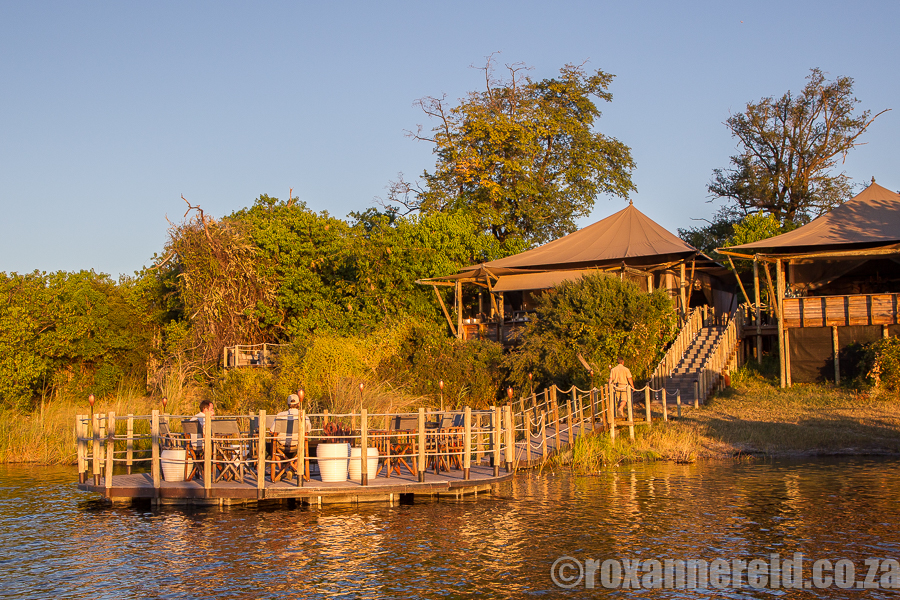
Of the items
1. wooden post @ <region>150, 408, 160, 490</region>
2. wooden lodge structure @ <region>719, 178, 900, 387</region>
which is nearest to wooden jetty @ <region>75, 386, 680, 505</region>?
wooden post @ <region>150, 408, 160, 490</region>

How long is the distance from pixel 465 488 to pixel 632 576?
5641mm

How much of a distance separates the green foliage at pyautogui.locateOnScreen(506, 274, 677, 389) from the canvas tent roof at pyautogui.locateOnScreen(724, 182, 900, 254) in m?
4.68

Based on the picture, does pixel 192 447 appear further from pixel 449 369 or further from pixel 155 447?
pixel 449 369

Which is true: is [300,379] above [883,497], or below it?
above

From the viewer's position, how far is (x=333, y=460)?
14.0 m

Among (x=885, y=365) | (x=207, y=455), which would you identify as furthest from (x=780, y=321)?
(x=207, y=455)

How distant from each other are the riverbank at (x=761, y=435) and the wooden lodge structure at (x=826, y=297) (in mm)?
3206

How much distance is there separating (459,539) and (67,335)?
26.8 metres

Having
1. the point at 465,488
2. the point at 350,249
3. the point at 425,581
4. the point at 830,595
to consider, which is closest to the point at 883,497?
the point at 830,595

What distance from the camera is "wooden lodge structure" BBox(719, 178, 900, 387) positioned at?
82.2 feet

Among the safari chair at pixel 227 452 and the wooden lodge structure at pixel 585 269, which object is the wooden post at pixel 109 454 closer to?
the safari chair at pixel 227 452

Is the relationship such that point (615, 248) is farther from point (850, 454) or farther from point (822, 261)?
point (850, 454)

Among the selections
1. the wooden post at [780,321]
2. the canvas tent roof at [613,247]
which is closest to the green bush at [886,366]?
the wooden post at [780,321]

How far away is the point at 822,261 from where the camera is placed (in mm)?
29125
